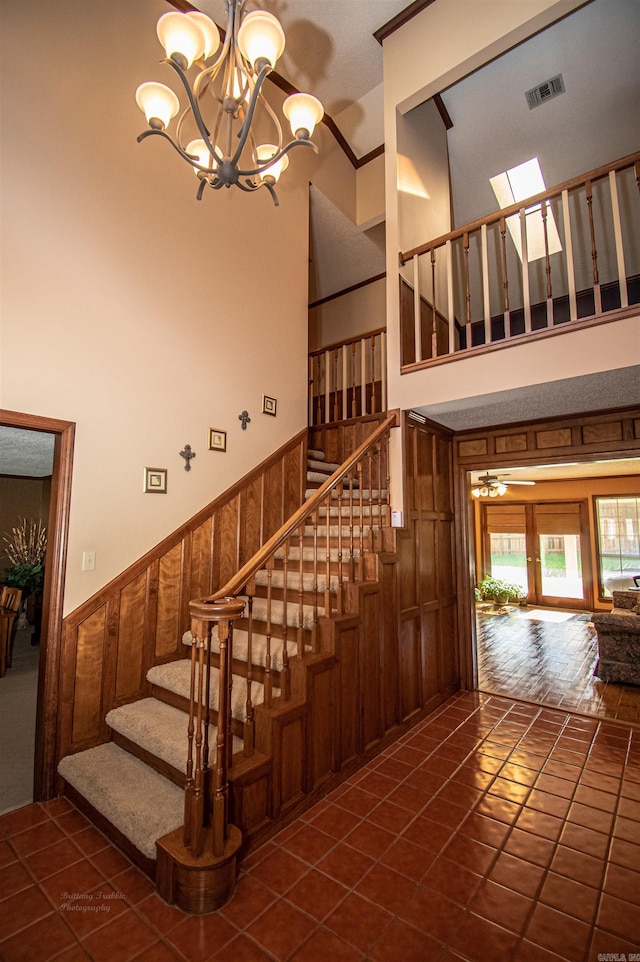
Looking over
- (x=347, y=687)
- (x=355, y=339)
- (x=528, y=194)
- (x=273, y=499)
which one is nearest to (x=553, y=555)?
(x=528, y=194)

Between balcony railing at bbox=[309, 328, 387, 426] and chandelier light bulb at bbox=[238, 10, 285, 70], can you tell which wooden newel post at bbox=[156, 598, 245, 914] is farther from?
balcony railing at bbox=[309, 328, 387, 426]

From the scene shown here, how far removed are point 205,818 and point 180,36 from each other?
3485 mm

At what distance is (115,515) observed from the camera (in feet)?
9.60

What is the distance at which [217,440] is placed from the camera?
3637mm

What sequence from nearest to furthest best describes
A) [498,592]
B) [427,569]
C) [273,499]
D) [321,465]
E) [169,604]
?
[169,604], [427,569], [273,499], [321,465], [498,592]

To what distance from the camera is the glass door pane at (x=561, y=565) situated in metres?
8.64

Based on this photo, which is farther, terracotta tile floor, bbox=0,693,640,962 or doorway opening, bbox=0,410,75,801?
doorway opening, bbox=0,410,75,801

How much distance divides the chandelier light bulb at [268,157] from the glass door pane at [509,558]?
28.5ft

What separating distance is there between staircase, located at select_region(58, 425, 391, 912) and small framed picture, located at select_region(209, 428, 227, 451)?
1271 mm

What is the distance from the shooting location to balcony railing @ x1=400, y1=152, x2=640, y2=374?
3.28 m

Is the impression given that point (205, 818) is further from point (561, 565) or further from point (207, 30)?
point (561, 565)

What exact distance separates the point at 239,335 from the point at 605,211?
13.6ft

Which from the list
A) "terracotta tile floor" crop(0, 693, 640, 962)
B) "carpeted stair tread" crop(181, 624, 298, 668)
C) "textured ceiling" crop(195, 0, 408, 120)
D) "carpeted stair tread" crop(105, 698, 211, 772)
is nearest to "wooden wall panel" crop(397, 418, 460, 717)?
"terracotta tile floor" crop(0, 693, 640, 962)

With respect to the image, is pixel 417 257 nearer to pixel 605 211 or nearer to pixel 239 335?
pixel 239 335
